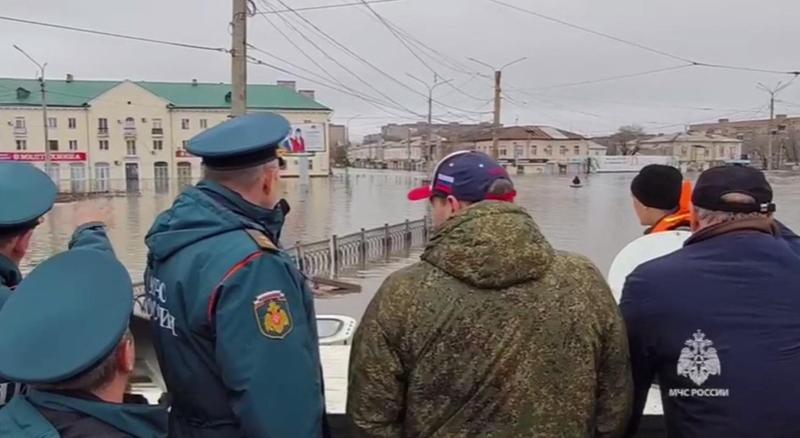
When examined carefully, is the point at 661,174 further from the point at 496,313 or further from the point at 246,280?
the point at 246,280

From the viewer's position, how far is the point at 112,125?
6303 cm

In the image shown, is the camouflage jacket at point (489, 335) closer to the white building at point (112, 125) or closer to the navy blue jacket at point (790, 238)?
the navy blue jacket at point (790, 238)

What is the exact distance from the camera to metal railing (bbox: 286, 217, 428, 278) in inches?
608

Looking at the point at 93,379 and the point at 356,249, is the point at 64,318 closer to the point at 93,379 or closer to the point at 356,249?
the point at 93,379

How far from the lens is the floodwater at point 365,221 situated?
16344 mm

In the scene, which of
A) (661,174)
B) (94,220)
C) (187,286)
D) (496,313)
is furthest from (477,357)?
(661,174)

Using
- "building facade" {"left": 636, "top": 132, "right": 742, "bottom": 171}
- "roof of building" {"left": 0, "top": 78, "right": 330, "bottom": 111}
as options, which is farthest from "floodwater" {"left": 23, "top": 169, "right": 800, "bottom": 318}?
"building facade" {"left": 636, "top": 132, "right": 742, "bottom": 171}

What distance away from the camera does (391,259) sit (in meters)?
17.6

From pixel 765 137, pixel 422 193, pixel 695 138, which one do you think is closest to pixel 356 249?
pixel 422 193

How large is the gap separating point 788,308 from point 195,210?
4.76 feet

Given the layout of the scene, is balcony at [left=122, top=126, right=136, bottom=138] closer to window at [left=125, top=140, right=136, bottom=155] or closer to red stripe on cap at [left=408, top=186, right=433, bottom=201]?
window at [left=125, top=140, right=136, bottom=155]

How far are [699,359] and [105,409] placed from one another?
4.36 ft

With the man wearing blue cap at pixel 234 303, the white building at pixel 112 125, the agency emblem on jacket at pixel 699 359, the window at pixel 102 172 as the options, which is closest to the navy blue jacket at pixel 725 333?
the agency emblem on jacket at pixel 699 359

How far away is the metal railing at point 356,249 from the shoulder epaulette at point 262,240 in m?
12.2
